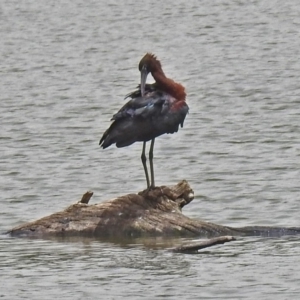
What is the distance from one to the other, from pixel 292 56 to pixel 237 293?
18742 millimetres

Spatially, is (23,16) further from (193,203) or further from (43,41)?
(193,203)

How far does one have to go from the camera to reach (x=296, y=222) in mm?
14391

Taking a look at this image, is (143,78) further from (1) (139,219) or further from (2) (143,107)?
(1) (139,219)

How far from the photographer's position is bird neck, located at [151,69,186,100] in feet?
45.0

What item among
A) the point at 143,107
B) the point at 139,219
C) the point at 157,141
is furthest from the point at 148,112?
the point at 157,141

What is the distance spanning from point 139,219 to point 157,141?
687 cm

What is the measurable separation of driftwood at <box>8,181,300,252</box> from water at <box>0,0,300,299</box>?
0.16m

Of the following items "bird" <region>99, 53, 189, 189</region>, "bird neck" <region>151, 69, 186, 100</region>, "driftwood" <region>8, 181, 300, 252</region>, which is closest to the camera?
"driftwood" <region>8, 181, 300, 252</region>

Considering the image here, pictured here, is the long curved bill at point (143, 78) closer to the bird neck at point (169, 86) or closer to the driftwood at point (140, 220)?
the bird neck at point (169, 86)

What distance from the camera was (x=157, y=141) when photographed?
1998 cm

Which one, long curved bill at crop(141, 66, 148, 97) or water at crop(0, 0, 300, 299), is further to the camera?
long curved bill at crop(141, 66, 148, 97)

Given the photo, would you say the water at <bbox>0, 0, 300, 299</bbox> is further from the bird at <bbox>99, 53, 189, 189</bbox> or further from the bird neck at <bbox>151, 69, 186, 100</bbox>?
the bird neck at <bbox>151, 69, 186, 100</bbox>

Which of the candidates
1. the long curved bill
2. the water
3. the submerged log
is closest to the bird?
the long curved bill

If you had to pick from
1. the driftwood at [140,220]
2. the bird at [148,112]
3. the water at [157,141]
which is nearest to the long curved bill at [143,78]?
the bird at [148,112]
